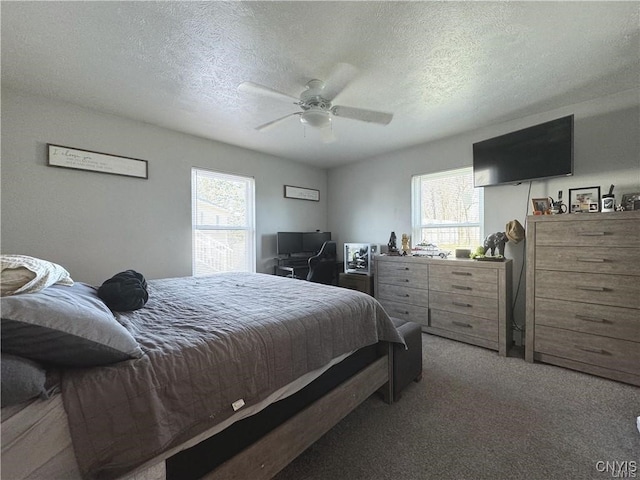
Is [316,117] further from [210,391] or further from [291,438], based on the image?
[291,438]

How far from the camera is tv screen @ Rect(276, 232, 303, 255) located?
13.5 ft

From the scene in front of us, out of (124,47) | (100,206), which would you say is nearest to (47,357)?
(124,47)

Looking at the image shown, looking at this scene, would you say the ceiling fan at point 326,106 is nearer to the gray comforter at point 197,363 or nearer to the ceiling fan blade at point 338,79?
the ceiling fan blade at point 338,79

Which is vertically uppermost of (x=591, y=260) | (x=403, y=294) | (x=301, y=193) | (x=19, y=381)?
(x=301, y=193)

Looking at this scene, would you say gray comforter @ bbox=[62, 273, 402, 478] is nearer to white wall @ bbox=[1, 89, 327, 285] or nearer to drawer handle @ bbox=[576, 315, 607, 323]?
white wall @ bbox=[1, 89, 327, 285]

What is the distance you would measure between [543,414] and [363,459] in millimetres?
1278

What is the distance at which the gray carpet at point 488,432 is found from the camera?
1337mm

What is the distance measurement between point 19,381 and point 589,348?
3372 mm

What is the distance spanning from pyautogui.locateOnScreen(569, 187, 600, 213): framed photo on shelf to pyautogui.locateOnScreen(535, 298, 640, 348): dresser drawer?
0.83 metres

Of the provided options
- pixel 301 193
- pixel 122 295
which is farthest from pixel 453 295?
pixel 122 295

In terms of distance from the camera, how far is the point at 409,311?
10.8ft

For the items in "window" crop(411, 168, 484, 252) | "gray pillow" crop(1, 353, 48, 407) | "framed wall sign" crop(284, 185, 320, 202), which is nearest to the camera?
"gray pillow" crop(1, 353, 48, 407)

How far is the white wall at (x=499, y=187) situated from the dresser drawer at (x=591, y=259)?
604mm

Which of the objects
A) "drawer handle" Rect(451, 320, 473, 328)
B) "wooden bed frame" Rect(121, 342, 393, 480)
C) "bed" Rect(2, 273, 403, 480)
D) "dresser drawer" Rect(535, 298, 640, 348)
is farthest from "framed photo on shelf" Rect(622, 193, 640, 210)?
"wooden bed frame" Rect(121, 342, 393, 480)
